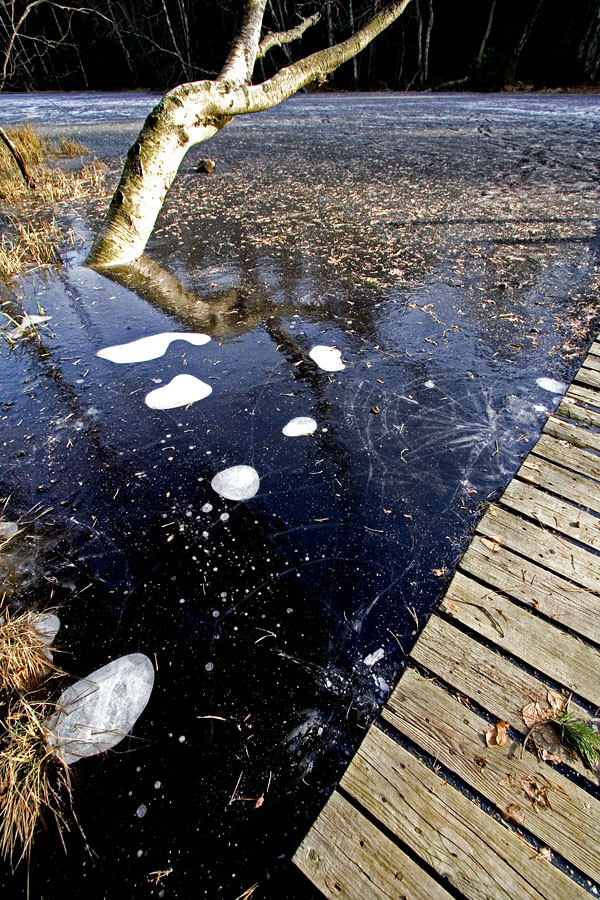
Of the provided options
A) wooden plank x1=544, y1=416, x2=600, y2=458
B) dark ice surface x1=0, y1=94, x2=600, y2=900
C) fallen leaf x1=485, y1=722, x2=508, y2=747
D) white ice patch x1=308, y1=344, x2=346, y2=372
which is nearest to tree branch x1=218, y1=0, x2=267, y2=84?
dark ice surface x1=0, y1=94, x2=600, y2=900

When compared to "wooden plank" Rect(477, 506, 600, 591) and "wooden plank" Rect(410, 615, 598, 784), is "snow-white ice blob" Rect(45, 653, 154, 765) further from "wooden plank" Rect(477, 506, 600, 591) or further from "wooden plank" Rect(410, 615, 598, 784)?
"wooden plank" Rect(477, 506, 600, 591)

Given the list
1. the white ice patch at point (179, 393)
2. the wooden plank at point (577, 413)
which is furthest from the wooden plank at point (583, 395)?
the white ice patch at point (179, 393)

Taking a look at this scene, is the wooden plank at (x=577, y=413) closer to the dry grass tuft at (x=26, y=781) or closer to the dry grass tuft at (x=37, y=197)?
the dry grass tuft at (x=26, y=781)

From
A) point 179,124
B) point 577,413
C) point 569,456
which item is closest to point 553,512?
point 569,456

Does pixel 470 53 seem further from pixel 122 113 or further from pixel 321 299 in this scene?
pixel 321 299

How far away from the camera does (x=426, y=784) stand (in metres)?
1.18

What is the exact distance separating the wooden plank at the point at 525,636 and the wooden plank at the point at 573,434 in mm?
1075

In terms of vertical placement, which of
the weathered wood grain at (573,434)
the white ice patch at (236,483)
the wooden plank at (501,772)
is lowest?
the wooden plank at (501,772)

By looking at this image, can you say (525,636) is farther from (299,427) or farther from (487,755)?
(299,427)

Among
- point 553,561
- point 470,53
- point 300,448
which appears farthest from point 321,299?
point 470,53

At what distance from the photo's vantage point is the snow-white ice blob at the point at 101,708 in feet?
4.14

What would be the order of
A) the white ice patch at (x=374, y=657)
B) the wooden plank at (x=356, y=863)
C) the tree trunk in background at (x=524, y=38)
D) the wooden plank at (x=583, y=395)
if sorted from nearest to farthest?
the wooden plank at (x=356, y=863) → the white ice patch at (x=374, y=657) → the wooden plank at (x=583, y=395) → the tree trunk in background at (x=524, y=38)

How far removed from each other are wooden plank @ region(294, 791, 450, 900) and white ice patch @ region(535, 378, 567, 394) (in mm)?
2381

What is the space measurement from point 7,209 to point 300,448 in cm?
600
